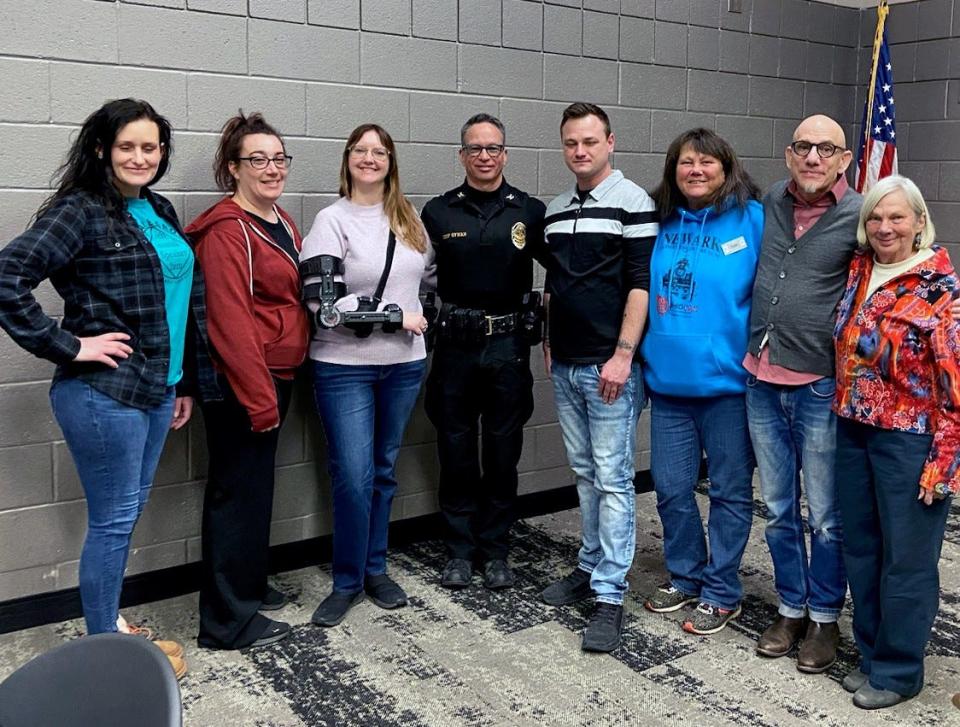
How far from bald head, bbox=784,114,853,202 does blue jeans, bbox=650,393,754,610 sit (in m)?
0.66

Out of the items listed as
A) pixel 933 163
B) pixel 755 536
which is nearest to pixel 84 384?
pixel 755 536

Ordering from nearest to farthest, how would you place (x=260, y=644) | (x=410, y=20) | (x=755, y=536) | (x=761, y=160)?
1. (x=260, y=644)
2. (x=410, y=20)
3. (x=755, y=536)
4. (x=761, y=160)

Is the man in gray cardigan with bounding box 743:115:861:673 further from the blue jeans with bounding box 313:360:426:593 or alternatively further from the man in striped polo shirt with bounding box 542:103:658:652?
the blue jeans with bounding box 313:360:426:593

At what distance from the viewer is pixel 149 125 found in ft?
7.87

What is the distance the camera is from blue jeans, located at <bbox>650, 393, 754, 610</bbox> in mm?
2906

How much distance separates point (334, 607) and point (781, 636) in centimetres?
138

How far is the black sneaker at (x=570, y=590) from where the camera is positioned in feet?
10.5

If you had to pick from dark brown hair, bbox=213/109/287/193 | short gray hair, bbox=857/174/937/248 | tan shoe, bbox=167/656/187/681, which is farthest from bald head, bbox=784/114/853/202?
tan shoe, bbox=167/656/187/681

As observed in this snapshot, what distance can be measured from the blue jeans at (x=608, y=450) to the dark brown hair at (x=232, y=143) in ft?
3.77

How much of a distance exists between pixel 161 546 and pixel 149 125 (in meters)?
1.48

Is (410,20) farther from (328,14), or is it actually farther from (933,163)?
(933,163)

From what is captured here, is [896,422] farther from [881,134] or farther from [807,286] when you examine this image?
[881,134]

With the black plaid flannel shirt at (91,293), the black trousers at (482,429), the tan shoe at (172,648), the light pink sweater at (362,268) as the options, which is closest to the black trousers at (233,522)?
the tan shoe at (172,648)

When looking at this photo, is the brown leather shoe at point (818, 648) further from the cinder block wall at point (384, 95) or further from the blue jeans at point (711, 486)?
the cinder block wall at point (384, 95)
